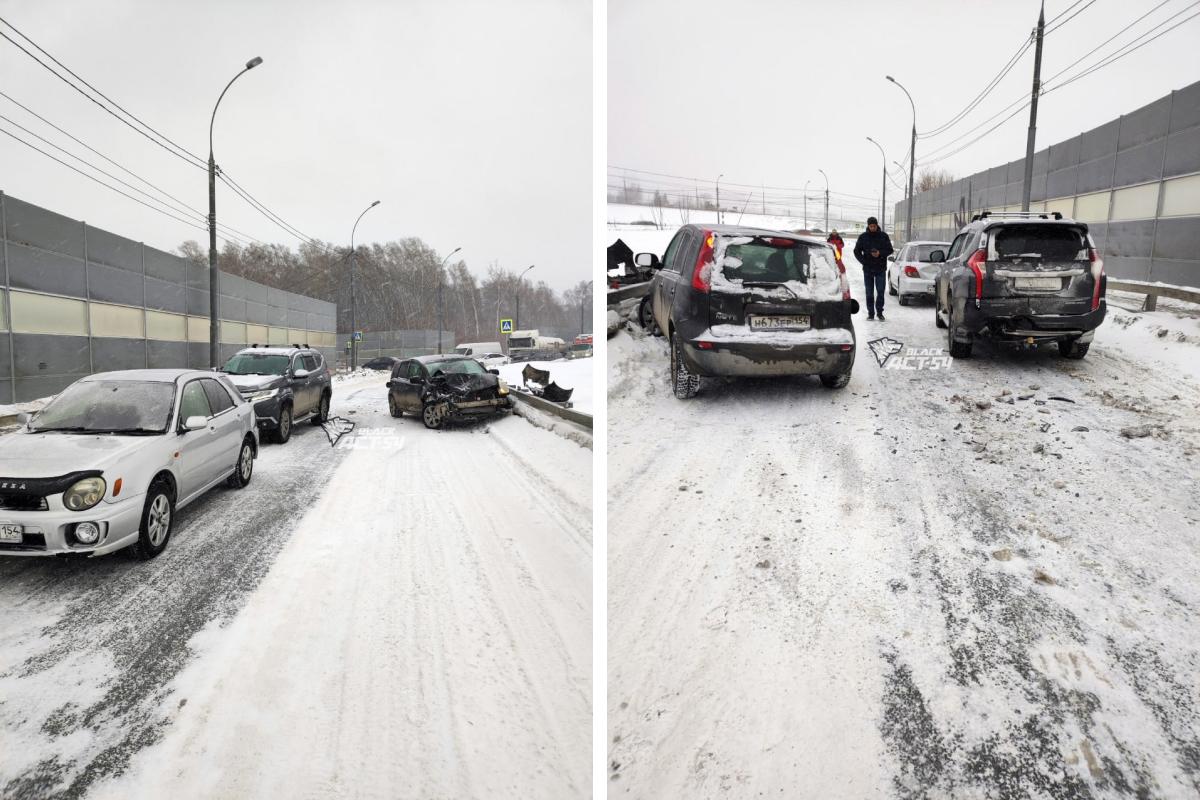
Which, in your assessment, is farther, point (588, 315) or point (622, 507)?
point (588, 315)

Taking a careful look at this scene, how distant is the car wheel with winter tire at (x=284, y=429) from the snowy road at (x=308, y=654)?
0.37ft

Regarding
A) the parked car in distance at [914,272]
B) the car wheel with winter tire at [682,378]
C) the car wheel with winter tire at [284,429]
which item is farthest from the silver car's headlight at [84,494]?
the parked car in distance at [914,272]

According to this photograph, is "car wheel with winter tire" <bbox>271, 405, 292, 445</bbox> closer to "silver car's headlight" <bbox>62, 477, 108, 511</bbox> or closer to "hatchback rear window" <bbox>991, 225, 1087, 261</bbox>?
"silver car's headlight" <bbox>62, 477, 108, 511</bbox>

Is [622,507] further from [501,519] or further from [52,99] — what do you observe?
[52,99]

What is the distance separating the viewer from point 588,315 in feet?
7.11

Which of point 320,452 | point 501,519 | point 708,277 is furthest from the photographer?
point 708,277

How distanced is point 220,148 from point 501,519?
1409 millimetres

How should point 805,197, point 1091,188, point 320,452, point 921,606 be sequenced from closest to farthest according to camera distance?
point 921,606 < point 320,452 < point 805,197 < point 1091,188

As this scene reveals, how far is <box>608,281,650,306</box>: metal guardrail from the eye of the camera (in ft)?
9.54

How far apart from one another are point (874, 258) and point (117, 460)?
540 centimetres

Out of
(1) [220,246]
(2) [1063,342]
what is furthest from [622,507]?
(2) [1063,342]

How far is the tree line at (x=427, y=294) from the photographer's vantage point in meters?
2.01

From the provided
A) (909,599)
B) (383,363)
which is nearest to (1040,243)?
(909,599)

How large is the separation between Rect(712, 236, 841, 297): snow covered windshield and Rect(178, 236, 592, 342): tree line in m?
0.68
